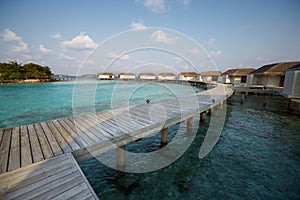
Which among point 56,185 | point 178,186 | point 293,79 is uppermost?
point 293,79

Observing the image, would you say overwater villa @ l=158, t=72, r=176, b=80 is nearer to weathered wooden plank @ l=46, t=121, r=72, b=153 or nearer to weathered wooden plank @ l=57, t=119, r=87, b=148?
weathered wooden plank @ l=57, t=119, r=87, b=148

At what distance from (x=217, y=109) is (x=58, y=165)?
12.3 meters

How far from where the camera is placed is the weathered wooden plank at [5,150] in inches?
91.5

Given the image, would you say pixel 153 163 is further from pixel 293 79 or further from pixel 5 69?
pixel 5 69

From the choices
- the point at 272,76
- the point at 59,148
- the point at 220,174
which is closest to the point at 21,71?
the point at 59,148

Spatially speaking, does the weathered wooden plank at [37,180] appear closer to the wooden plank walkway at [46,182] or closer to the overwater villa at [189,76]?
the wooden plank walkway at [46,182]

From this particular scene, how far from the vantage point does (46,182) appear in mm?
2035

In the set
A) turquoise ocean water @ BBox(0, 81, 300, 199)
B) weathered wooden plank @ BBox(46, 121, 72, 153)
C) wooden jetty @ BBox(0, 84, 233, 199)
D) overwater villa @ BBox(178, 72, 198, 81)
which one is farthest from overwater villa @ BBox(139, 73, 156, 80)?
weathered wooden plank @ BBox(46, 121, 72, 153)

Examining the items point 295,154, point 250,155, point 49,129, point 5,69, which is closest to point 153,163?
point 49,129

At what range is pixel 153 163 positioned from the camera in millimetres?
4648

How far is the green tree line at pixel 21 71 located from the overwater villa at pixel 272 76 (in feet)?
199

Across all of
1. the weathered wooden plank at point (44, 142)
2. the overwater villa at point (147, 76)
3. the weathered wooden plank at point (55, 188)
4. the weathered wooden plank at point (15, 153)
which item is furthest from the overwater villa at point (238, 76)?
the weathered wooden plank at point (15, 153)

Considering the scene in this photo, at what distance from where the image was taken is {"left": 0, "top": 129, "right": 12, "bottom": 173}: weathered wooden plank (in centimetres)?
232

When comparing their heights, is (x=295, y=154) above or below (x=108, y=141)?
below
